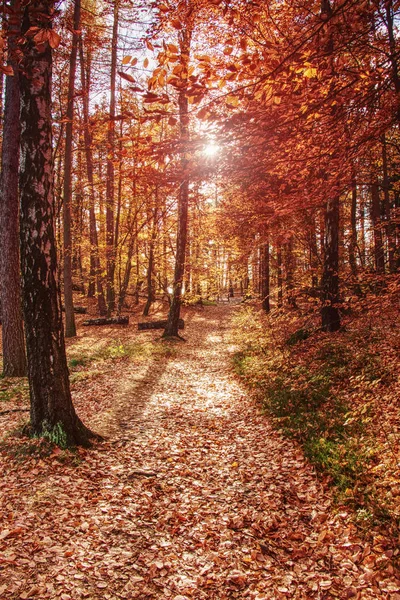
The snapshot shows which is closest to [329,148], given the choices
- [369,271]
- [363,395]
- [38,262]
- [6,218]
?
[369,271]

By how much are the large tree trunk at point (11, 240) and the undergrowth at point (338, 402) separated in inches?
250

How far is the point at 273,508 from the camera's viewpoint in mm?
4453

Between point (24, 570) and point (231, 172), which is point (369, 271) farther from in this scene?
point (24, 570)

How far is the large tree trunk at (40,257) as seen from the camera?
4.70 metres

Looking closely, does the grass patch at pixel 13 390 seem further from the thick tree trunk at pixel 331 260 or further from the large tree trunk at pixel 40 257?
the thick tree trunk at pixel 331 260

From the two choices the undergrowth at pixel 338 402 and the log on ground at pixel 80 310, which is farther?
the log on ground at pixel 80 310

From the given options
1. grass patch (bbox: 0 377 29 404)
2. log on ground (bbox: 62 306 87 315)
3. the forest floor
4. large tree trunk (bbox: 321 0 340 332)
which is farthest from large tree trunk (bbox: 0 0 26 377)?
log on ground (bbox: 62 306 87 315)

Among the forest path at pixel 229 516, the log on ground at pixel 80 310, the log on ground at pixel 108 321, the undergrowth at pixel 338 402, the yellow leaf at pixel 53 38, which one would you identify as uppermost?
the yellow leaf at pixel 53 38

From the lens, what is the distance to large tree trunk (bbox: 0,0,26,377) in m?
8.81

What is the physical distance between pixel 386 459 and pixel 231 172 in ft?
14.9

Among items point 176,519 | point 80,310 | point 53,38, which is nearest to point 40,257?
point 53,38

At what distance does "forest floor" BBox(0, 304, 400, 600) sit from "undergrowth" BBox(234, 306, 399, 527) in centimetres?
30

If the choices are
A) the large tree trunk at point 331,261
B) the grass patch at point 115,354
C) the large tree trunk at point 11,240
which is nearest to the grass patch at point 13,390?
the large tree trunk at point 11,240

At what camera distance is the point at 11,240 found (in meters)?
9.13
